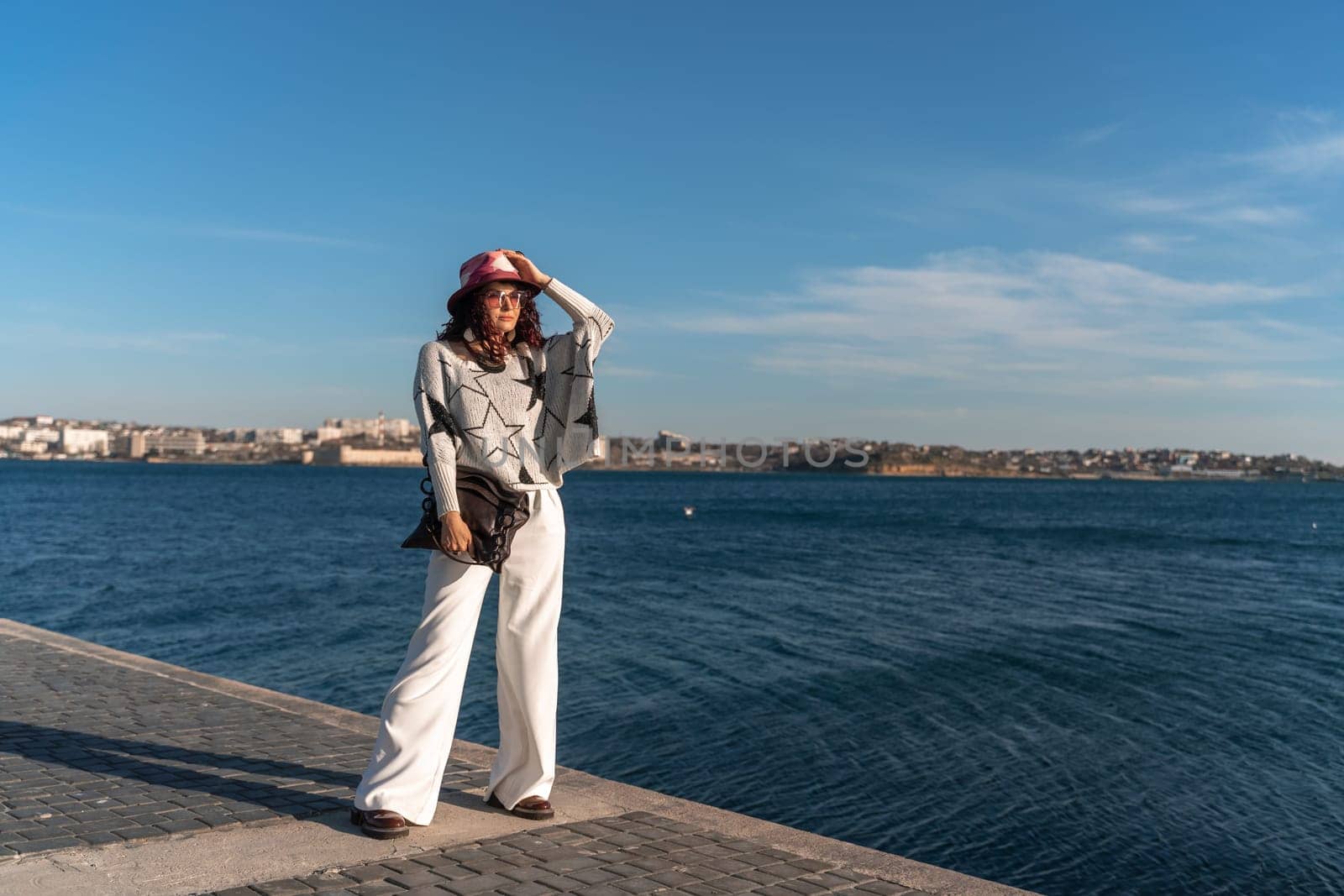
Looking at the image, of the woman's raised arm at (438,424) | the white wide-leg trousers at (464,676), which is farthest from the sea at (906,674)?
the woman's raised arm at (438,424)

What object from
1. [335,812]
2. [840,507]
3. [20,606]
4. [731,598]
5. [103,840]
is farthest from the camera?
[840,507]

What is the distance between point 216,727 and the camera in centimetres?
650

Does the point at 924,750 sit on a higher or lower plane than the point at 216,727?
lower

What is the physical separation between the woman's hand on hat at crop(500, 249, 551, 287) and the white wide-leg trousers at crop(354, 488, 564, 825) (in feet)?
2.83

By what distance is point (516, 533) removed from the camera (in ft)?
15.4

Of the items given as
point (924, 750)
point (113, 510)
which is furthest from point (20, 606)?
point (113, 510)

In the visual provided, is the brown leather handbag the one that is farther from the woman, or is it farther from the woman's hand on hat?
the woman's hand on hat

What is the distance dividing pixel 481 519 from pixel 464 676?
0.65 m

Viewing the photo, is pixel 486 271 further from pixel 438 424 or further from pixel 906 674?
pixel 906 674

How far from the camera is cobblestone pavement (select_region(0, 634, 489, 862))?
15.3 ft

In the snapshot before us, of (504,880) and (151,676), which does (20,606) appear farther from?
(504,880)

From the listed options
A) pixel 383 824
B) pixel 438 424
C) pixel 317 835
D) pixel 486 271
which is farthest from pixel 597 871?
pixel 486 271

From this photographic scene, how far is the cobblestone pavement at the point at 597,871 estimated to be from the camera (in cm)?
388

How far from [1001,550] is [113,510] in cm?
Answer: 4735
